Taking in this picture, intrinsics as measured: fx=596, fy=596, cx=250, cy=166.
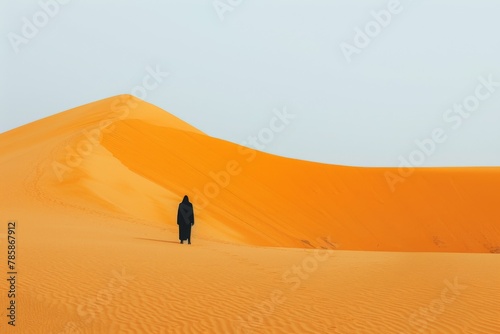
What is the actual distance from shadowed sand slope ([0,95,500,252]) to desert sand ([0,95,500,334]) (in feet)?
0.47

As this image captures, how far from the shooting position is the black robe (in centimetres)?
1633

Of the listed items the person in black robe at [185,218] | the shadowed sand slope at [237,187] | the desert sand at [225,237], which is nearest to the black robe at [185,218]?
the person in black robe at [185,218]

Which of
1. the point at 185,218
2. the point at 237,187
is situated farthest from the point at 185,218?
the point at 237,187

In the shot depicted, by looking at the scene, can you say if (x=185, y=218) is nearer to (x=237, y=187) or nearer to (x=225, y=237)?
(x=225, y=237)

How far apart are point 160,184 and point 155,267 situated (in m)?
18.7

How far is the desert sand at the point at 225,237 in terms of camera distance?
8.77 meters

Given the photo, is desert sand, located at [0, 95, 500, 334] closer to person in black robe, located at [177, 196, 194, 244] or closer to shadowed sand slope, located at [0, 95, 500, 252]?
shadowed sand slope, located at [0, 95, 500, 252]

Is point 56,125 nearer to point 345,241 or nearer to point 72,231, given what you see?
point 345,241

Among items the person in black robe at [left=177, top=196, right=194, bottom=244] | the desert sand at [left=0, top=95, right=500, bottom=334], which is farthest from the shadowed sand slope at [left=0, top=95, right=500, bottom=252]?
the person in black robe at [left=177, top=196, right=194, bottom=244]

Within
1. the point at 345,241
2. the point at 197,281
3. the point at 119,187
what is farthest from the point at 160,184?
the point at 197,281

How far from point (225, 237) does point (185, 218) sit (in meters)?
8.12

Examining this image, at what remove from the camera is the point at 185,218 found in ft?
53.7

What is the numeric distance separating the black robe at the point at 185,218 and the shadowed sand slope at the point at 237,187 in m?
5.49

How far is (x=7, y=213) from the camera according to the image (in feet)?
65.9
